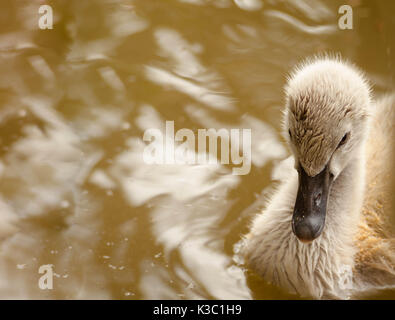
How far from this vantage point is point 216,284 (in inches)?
138

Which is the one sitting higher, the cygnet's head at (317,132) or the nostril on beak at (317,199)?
the cygnet's head at (317,132)

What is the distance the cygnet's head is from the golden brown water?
49 centimetres

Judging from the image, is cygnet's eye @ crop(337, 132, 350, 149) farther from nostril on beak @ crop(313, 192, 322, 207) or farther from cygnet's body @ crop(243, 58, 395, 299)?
nostril on beak @ crop(313, 192, 322, 207)

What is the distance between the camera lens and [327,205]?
346cm

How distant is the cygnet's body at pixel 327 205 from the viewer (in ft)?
10.4

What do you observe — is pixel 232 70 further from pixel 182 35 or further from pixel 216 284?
pixel 216 284

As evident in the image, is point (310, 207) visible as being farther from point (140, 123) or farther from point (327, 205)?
point (140, 123)

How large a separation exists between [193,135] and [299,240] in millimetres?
1199

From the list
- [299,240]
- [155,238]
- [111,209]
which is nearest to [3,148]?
[111,209]

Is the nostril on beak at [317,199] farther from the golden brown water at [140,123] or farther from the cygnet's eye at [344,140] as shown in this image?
the golden brown water at [140,123]

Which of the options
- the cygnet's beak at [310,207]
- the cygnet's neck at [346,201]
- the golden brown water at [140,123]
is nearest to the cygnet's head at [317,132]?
the cygnet's beak at [310,207]

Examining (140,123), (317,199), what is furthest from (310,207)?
(140,123)

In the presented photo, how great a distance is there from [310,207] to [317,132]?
1.03 feet

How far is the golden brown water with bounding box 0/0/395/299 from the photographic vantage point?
3.55 m
